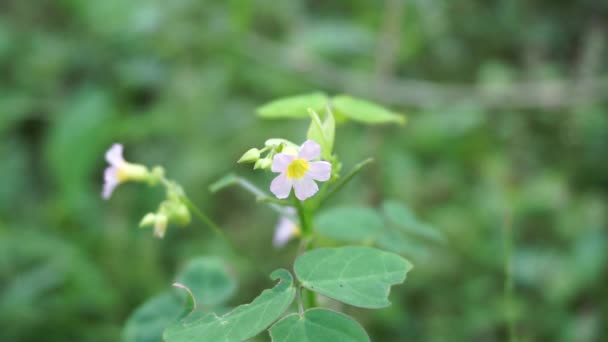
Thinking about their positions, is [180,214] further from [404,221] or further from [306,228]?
[404,221]

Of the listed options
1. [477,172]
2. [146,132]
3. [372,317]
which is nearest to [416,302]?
[372,317]

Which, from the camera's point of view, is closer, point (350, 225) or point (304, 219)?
point (304, 219)

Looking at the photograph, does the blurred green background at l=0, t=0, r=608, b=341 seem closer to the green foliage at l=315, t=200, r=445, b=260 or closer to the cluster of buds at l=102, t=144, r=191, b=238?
the green foliage at l=315, t=200, r=445, b=260

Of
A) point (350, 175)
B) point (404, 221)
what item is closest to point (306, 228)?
point (350, 175)

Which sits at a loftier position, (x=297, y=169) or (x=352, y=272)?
(x=297, y=169)

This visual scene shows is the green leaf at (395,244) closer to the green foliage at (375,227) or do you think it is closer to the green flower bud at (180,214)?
the green foliage at (375,227)

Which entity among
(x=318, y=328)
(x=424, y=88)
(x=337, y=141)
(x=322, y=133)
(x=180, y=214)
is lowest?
(x=318, y=328)
